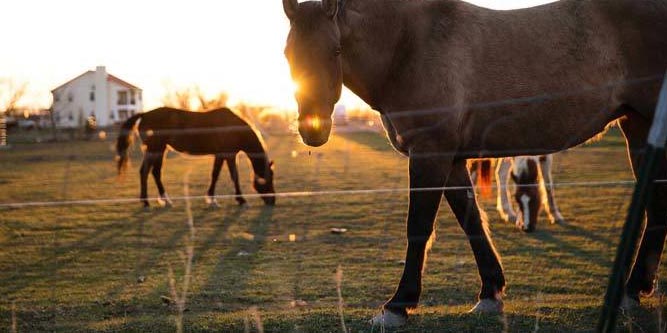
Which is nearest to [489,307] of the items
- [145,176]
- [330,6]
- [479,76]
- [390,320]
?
[390,320]

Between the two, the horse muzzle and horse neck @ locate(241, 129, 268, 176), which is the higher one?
the horse muzzle

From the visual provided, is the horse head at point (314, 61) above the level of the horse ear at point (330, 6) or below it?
below

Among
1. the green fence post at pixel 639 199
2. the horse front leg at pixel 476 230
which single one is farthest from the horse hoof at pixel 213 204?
the green fence post at pixel 639 199

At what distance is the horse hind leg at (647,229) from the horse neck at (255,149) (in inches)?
356

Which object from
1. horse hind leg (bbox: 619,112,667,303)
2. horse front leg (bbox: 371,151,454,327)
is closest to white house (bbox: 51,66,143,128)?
horse front leg (bbox: 371,151,454,327)

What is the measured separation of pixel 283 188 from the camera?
13812 millimetres

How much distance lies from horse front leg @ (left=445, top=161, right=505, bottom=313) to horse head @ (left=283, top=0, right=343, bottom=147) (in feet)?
2.92

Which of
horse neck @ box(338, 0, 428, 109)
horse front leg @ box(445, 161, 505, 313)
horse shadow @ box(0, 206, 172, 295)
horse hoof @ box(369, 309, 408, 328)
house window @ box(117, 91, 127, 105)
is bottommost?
horse shadow @ box(0, 206, 172, 295)

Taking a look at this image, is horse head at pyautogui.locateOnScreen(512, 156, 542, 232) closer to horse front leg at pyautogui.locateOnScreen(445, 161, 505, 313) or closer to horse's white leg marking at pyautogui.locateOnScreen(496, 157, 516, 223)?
horse's white leg marking at pyautogui.locateOnScreen(496, 157, 516, 223)

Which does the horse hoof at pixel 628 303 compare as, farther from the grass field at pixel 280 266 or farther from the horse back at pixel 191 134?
the horse back at pixel 191 134

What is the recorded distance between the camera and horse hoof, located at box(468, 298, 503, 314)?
379cm

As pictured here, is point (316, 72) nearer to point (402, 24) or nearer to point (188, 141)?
point (402, 24)

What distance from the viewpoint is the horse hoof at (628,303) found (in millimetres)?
3791

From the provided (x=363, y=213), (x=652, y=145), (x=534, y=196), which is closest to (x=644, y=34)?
(x=652, y=145)
